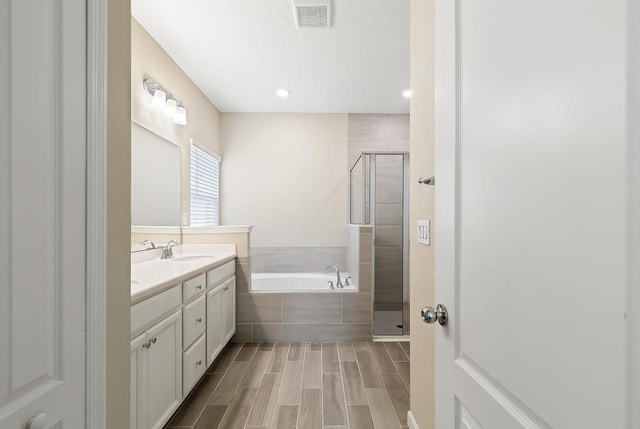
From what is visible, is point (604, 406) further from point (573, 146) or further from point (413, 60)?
point (413, 60)

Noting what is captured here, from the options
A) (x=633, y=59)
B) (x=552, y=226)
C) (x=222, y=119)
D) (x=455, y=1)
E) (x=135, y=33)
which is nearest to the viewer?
(x=633, y=59)

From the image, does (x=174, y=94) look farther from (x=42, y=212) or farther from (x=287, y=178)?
(x=42, y=212)

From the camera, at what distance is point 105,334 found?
0.77 metres

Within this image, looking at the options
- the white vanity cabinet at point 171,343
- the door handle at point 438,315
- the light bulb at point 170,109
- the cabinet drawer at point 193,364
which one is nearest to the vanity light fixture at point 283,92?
the light bulb at point 170,109

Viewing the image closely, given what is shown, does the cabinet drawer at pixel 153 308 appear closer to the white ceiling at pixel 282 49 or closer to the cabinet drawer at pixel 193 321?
the cabinet drawer at pixel 193 321

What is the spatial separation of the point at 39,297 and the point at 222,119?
383cm

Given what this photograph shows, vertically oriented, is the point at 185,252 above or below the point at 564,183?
below

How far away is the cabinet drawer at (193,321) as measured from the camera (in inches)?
71.6

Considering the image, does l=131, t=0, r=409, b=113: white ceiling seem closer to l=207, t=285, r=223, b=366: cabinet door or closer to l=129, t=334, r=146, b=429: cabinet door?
l=207, t=285, r=223, b=366: cabinet door

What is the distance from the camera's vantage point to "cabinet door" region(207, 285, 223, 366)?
2215mm

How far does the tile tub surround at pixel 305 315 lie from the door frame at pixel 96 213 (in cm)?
223

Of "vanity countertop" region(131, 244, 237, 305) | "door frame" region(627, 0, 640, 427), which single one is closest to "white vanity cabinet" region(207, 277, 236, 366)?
"vanity countertop" region(131, 244, 237, 305)

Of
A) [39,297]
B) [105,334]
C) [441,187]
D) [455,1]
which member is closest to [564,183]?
[441,187]

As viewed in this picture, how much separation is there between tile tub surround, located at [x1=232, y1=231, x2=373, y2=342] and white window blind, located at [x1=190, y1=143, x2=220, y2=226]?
917 millimetres
